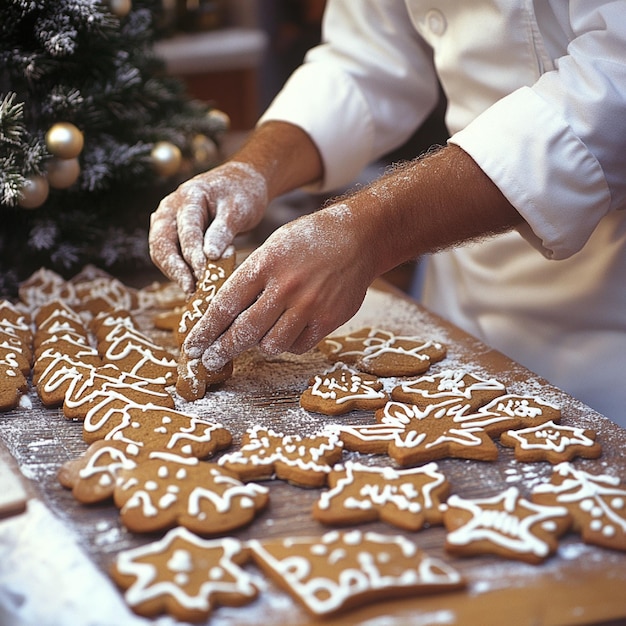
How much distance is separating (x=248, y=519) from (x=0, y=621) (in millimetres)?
280

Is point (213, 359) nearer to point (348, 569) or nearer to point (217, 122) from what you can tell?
point (348, 569)

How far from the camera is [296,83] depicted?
1.75 m

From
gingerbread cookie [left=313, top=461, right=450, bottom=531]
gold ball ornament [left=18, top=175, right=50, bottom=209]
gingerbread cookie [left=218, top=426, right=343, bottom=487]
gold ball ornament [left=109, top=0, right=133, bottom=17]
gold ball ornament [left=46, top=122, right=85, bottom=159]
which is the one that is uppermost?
gold ball ornament [left=109, top=0, right=133, bottom=17]

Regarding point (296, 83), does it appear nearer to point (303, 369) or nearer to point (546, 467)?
point (303, 369)

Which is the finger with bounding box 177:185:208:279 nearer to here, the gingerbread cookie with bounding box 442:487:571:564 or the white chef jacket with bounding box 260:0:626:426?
the white chef jacket with bounding box 260:0:626:426

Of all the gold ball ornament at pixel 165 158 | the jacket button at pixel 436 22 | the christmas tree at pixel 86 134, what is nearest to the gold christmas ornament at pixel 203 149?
the christmas tree at pixel 86 134

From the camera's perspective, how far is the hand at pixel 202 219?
138 cm

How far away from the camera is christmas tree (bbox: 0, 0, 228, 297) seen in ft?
5.12

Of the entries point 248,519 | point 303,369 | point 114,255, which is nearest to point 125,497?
point 248,519

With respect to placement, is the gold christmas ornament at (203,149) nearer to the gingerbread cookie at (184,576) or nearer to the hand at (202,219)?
the hand at (202,219)

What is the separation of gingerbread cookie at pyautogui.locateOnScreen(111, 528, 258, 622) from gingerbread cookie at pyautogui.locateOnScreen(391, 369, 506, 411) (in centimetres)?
44

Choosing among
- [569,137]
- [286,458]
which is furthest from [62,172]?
[569,137]

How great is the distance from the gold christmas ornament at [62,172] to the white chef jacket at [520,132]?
42 centimetres

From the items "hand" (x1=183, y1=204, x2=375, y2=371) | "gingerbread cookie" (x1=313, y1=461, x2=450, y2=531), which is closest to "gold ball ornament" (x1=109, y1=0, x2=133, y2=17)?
"hand" (x1=183, y1=204, x2=375, y2=371)
